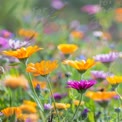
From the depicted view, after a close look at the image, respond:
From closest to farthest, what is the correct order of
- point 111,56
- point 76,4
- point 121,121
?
point 121,121, point 111,56, point 76,4

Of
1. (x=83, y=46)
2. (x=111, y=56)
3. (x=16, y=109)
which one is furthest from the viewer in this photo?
(x=83, y=46)

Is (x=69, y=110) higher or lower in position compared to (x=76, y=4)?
lower

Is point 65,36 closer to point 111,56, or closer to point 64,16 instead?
point 111,56

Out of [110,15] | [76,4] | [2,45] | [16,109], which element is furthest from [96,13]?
[76,4]

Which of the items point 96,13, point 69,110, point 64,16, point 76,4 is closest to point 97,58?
point 69,110

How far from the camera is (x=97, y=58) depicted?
209 centimetres

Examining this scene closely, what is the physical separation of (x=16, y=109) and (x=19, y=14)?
250 centimetres

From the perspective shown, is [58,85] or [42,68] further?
[58,85]

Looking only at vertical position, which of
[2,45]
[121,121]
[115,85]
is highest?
[2,45]

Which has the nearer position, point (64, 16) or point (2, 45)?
point (2, 45)

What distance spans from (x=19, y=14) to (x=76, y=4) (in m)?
3.23

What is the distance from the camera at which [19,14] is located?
13.4 feet

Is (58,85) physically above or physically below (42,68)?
below

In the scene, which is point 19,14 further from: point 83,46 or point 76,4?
point 76,4
